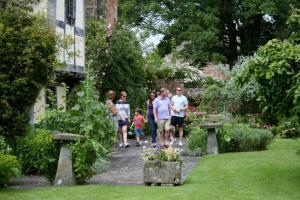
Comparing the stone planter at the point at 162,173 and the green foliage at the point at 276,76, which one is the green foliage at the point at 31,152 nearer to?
the stone planter at the point at 162,173

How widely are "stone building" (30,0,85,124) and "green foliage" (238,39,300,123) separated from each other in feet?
23.1

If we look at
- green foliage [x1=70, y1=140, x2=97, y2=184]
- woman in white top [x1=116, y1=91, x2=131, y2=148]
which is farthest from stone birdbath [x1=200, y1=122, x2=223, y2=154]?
green foliage [x1=70, y1=140, x2=97, y2=184]

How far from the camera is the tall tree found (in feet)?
106

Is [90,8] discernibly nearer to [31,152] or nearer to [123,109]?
[123,109]

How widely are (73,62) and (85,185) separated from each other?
8411 millimetres

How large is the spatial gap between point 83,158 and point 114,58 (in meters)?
11.9

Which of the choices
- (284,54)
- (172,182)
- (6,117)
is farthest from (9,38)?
(284,54)

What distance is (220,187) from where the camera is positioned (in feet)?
34.0

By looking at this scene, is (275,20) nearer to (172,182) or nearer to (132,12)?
(132,12)

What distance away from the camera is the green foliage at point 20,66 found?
11148 mm

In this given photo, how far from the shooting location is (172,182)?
1079 cm

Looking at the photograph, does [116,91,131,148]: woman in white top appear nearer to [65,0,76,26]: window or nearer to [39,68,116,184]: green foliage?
[65,0,76,26]: window

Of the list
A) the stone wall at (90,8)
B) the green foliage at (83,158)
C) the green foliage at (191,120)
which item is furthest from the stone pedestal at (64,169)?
the stone wall at (90,8)

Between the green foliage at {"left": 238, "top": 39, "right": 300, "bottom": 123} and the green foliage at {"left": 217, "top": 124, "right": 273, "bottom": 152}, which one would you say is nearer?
the green foliage at {"left": 238, "top": 39, "right": 300, "bottom": 123}
